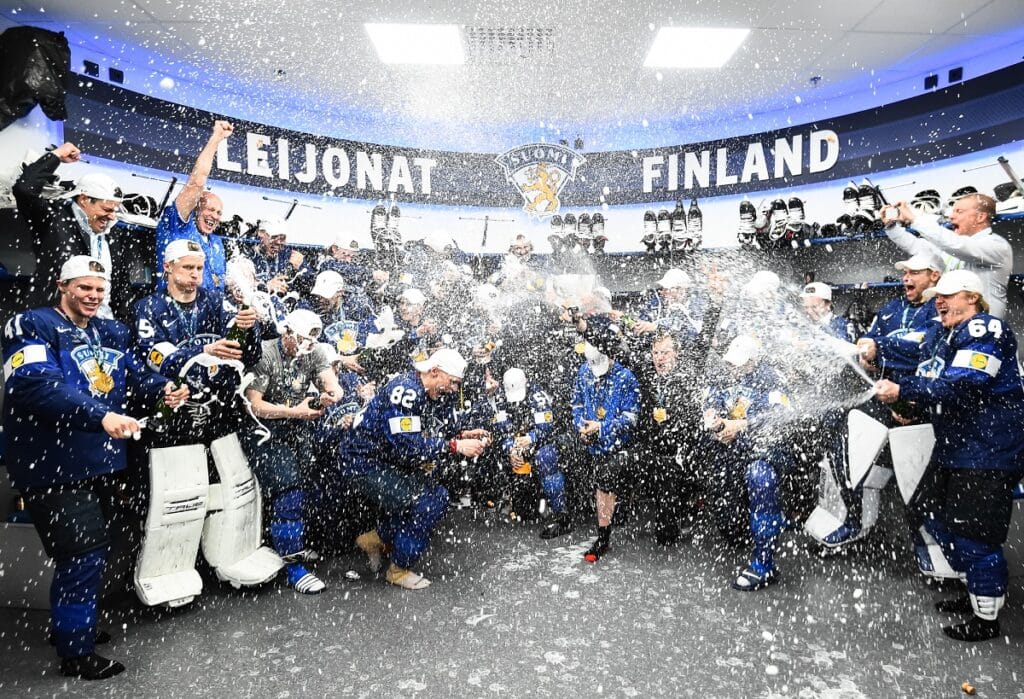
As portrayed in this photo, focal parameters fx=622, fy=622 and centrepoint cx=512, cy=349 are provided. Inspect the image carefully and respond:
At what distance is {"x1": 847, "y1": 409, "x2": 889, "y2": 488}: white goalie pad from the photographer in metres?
4.07

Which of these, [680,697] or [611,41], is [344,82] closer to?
[611,41]

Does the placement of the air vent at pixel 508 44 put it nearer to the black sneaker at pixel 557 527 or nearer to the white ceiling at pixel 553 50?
the white ceiling at pixel 553 50

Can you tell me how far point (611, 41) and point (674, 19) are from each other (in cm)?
66

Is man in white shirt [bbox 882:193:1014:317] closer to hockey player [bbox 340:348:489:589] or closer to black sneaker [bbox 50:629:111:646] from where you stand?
hockey player [bbox 340:348:489:589]

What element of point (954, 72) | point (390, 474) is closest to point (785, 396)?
point (390, 474)

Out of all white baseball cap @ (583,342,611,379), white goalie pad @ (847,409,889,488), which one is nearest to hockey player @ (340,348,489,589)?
white baseball cap @ (583,342,611,379)

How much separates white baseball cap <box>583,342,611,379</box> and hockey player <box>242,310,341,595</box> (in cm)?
190

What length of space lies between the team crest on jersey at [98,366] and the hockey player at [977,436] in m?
4.26

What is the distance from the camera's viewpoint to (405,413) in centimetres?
Result: 389

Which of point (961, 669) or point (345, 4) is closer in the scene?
point (961, 669)

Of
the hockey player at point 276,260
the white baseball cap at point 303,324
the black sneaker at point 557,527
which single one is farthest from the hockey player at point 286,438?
the black sneaker at point 557,527

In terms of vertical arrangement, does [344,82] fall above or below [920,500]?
Result: above

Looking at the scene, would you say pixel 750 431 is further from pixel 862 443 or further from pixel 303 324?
pixel 303 324

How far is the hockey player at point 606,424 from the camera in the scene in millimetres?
4484
